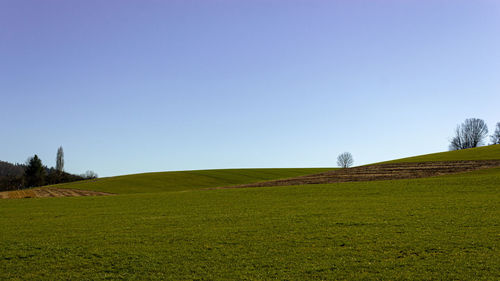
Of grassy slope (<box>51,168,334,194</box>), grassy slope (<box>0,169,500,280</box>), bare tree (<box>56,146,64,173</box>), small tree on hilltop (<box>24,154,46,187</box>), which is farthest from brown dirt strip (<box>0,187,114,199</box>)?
bare tree (<box>56,146,64,173</box>)

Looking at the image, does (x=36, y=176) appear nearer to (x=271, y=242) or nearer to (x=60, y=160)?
(x=60, y=160)

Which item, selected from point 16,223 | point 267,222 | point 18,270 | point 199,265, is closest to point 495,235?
point 267,222

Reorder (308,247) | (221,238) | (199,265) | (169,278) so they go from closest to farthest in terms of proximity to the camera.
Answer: (169,278) → (199,265) → (308,247) → (221,238)

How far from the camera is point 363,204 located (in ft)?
75.4

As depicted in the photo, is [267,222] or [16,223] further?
[16,223]

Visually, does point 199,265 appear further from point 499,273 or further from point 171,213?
point 171,213

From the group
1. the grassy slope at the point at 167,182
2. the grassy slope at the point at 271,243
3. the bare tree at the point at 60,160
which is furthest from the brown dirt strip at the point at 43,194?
the bare tree at the point at 60,160

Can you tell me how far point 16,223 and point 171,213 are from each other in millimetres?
8879

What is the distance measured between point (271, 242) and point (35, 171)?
11838cm

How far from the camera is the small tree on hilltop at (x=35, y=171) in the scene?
11219 cm

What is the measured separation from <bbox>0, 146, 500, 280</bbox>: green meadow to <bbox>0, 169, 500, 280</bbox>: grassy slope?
1.5 inches

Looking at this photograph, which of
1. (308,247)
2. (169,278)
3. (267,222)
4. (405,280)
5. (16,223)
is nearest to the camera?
(405,280)

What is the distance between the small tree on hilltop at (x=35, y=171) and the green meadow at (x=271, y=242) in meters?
100

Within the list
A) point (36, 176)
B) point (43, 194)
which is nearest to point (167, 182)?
point (43, 194)
